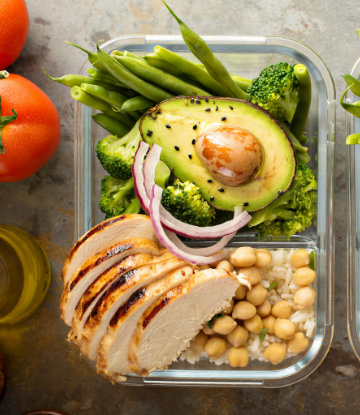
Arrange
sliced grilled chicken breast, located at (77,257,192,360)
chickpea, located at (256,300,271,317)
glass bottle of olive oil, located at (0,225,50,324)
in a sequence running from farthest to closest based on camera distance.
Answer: glass bottle of olive oil, located at (0,225,50,324) → chickpea, located at (256,300,271,317) → sliced grilled chicken breast, located at (77,257,192,360)

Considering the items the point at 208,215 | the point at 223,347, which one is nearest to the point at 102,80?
the point at 208,215

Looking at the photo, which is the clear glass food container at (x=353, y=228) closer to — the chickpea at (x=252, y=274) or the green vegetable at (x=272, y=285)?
the green vegetable at (x=272, y=285)

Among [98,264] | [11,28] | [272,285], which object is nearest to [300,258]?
[272,285]

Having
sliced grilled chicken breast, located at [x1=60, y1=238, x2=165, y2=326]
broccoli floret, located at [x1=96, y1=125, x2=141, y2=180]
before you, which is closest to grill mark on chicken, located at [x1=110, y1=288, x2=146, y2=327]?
sliced grilled chicken breast, located at [x1=60, y1=238, x2=165, y2=326]

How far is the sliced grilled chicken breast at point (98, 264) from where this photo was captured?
1.57 meters

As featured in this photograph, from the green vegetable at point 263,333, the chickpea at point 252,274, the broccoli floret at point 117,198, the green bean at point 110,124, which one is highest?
the green bean at point 110,124

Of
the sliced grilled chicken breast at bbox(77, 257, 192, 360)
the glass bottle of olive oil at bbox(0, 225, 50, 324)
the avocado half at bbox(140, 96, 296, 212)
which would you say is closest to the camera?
the sliced grilled chicken breast at bbox(77, 257, 192, 360)

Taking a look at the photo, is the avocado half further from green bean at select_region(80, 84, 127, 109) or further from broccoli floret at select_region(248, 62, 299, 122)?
green bean at select_region(80, 84, 127, 109)

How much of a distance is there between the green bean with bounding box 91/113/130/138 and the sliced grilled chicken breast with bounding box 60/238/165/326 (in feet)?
1.87

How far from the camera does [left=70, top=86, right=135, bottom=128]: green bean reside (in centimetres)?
166

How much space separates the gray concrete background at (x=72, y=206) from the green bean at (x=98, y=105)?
345 mm

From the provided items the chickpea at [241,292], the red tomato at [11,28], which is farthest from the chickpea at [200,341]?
the red tomato at [11,28]

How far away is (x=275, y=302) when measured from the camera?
176 cm

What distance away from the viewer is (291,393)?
1.96m
